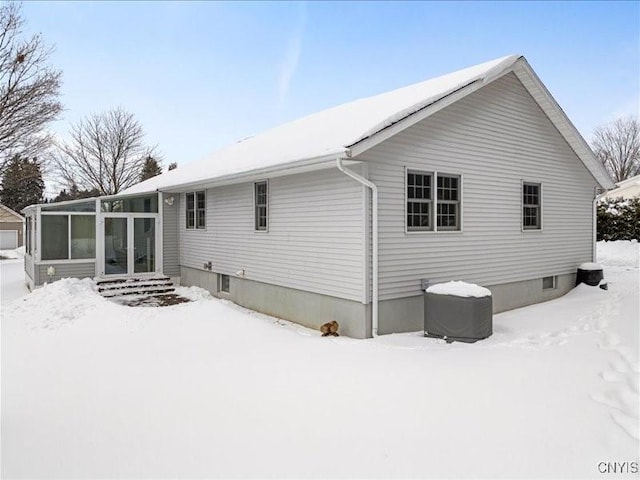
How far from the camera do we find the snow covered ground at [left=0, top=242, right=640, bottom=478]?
3507 millimetres

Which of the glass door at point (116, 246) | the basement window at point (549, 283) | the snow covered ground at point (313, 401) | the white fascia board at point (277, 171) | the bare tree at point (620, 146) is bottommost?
the snow covered ground at point (313, 401)

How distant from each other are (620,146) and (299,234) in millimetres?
49408

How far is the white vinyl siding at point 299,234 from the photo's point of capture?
7871 millimetres

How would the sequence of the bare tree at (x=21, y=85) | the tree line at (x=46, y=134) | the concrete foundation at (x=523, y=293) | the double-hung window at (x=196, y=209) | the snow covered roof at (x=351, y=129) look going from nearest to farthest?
the snow covered roof at (x=351, y=129), the concrete foundation at (x=523, y=293), the double-hung window at (x=196, y=209), the bare tree at (x=21, y=85), the tree line at (x=46, y=134)

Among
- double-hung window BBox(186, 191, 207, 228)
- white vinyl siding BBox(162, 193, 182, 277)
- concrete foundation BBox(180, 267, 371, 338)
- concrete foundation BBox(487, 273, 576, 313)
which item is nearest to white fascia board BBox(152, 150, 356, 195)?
double-hung window BBox(186, 191, 207, 228)

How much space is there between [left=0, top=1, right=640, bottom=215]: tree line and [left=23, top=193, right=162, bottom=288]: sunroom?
30.8ft

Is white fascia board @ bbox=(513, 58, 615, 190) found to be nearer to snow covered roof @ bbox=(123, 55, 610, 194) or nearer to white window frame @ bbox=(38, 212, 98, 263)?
snow covered roof @ bbox=(123, 55, 610, 194)

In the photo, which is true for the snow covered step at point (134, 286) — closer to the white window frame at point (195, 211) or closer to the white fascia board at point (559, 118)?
the white window frame at point (195, 211)

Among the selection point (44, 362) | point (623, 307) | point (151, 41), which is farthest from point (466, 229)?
point (151, 41)

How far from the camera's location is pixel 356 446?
3742mm

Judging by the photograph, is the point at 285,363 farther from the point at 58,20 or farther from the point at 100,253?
the point at 58,20

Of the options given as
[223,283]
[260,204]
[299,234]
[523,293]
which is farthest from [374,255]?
[223,283]

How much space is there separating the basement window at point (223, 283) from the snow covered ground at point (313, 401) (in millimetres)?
3968

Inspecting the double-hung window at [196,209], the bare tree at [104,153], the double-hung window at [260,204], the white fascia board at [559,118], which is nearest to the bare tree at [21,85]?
the double-hung window at [196,209]
